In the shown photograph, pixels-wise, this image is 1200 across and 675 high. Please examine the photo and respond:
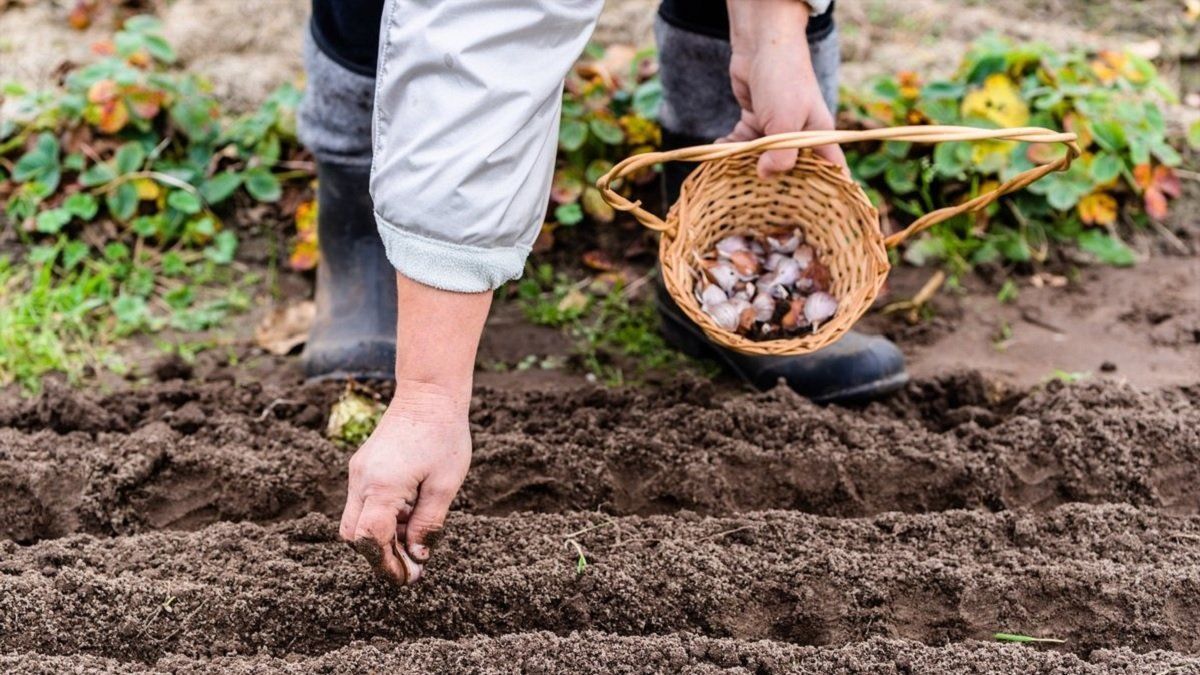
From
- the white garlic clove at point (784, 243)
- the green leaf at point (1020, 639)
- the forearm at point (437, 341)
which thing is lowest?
the green leaf at point (1020, 639)

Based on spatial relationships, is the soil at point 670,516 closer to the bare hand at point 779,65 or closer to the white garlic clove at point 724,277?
the white garlic clove at point 724,277

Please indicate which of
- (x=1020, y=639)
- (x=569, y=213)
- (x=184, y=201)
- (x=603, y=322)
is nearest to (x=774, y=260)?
(x=603, y=322)

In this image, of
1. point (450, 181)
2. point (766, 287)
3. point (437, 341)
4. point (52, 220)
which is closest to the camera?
point (450, 181)

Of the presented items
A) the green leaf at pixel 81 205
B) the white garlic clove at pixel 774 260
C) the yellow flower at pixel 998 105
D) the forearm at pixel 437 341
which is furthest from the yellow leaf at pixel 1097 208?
the green leaf at pixel 81 205

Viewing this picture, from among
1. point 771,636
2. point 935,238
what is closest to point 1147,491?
point 771,636

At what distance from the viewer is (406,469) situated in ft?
4.91

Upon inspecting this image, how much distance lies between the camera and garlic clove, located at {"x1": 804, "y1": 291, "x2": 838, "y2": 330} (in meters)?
2.08

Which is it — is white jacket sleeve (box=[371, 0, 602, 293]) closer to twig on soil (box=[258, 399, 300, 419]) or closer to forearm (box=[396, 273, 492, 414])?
forearm (box=[396, 273, 492, 414])

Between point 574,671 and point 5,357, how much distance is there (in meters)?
1.45

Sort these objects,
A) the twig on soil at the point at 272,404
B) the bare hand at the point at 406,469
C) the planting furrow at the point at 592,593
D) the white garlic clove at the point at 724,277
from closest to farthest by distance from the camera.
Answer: the bare hand at the point at 406,469 → the planting furrow at the point at 592,593 → the white garlic clove at the point at 724,277 → the twig on soil at the point at 272,404

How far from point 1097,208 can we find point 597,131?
44.8 inches

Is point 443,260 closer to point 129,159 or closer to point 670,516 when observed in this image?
point 670,516

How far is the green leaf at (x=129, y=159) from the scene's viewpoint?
277 centimetres

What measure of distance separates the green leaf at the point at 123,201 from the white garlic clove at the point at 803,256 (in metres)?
1.48
